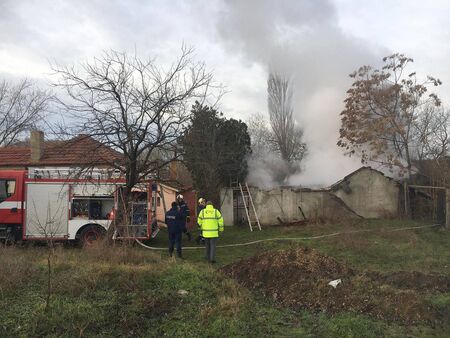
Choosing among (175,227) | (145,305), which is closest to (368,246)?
(175,227)

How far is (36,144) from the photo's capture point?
24391 mm

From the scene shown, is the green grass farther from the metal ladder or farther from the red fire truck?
the metal ladder

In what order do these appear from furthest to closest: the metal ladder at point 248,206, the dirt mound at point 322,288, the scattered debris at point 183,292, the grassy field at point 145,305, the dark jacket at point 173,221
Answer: the metal ladder at point 248,206
the dark jacket at point 173,221
the scattered debris at point 183,292
the dirt mound at point 322,288
the grassy field at point 145,305

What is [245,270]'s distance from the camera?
9.50 metres

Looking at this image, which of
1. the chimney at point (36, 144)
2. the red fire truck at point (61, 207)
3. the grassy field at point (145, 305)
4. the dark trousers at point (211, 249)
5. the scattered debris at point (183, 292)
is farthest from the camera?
the chimney at point (36, 144)

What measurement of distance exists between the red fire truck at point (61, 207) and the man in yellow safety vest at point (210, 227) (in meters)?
3.42

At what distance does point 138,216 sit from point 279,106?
13.3m

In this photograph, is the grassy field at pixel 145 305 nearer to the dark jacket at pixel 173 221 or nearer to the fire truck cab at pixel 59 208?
the dark jacket at pixel 173 221

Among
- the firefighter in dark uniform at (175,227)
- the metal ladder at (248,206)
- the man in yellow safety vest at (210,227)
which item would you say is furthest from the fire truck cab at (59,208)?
the metal ladder at (248,206)

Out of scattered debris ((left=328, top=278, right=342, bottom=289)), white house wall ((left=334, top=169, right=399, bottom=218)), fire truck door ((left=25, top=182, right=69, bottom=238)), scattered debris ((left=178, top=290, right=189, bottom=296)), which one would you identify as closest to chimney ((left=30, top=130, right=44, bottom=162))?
fire truck door ((left=25, top=182, right=69, bottom=238))

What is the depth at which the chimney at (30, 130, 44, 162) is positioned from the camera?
24344mm

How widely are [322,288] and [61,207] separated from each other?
1017 centimetres

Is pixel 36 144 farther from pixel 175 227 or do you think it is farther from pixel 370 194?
pixel 370 194

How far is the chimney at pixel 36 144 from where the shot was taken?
24.3m
